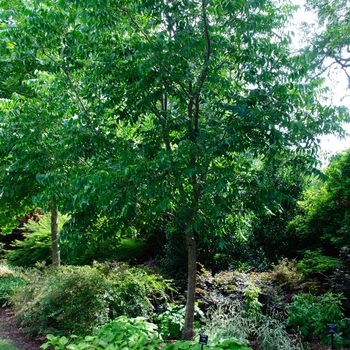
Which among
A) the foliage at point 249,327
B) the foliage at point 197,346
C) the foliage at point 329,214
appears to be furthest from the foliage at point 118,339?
the foliage at point 329,214

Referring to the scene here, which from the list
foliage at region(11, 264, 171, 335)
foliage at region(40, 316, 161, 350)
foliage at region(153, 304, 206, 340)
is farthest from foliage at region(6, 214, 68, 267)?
foliage at region(40, 316, 161, 350)

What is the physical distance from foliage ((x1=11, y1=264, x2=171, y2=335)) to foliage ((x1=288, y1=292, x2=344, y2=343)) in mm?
2294

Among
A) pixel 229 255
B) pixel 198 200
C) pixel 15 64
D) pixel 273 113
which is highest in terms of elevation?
pixel 15 64

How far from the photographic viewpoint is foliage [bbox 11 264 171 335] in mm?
5625

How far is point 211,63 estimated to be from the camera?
417 cm

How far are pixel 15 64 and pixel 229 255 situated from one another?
5831 mm

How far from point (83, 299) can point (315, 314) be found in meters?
3.55

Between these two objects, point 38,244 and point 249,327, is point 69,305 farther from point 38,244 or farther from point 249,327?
point 38,244

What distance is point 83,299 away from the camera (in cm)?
565

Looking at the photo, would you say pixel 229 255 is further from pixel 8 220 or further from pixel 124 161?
pixel 8 220

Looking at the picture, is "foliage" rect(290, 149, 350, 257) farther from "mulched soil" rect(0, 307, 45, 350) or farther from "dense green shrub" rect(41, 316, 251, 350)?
"mulched soil" rect(0, 307, 45, 350)

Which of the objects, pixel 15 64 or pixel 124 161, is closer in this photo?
pixel 124 161

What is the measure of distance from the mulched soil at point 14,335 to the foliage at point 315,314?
4.03 m

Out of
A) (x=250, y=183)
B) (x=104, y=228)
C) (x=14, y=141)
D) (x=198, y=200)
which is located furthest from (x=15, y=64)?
(x=250, y=183)
